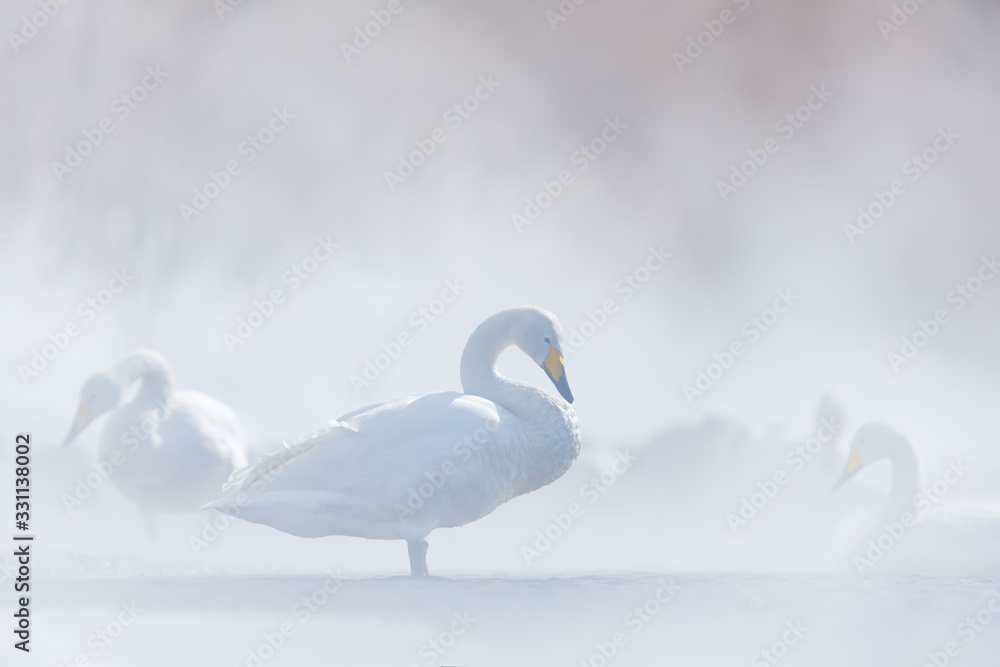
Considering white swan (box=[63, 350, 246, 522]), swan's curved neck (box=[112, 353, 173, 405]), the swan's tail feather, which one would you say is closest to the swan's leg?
the swan's tail feather

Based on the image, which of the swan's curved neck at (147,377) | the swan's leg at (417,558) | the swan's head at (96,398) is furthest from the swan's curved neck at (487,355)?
the swan's head at (96,398)

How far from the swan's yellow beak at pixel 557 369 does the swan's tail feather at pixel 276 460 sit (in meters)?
1.39

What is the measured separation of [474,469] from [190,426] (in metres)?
5.20

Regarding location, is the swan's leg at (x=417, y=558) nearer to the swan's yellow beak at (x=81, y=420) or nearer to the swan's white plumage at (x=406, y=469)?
the swan's white plumage at (x=406, y=469)

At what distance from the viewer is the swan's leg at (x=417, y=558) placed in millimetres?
7348

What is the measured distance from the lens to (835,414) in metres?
15.6

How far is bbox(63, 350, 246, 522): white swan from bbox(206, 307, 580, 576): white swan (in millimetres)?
3963

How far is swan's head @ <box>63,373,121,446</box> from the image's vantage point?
12164mm

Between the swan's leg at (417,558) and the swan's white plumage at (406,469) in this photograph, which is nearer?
the swan's white plumage at (406,469)

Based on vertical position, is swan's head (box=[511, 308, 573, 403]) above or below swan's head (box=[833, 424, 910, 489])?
above

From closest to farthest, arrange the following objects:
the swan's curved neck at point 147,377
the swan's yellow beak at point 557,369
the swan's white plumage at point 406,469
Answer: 1. the swan's white plumage at point 406,469
2. the swan's yellow beak at point 557,369
3. the swan's curved neck at point 147,377

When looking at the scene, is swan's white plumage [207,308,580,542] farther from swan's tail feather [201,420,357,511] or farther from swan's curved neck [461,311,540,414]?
swan's curved neck [461,311,540,414]

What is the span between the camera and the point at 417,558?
7375 millimetres

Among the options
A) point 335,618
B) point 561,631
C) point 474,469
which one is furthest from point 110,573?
point 561,631
